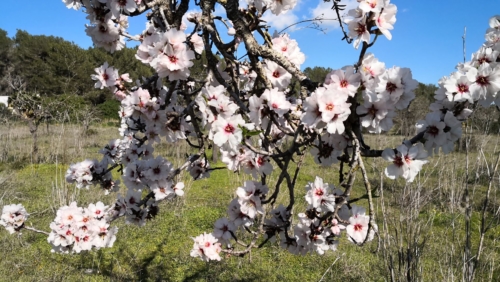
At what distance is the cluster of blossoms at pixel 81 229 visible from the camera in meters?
1.82

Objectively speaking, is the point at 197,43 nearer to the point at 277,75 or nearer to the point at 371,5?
the point at 277,75

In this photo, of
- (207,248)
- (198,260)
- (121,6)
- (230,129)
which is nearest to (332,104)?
(230,129)

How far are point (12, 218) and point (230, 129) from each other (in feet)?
6.64

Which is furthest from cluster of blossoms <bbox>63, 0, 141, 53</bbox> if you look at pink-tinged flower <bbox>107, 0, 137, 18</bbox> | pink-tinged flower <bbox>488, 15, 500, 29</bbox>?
pink-tinged flower <bbox>488, 15, 500, 29</bbox>

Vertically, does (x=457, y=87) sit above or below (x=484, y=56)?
below

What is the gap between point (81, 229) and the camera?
1.85m

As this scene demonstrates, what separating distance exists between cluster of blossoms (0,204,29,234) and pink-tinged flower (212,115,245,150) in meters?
1.97

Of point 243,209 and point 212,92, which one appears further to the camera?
point 243,209

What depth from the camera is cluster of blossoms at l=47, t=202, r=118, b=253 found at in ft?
5.98

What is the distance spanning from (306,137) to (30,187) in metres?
7.41

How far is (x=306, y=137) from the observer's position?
4.45ft

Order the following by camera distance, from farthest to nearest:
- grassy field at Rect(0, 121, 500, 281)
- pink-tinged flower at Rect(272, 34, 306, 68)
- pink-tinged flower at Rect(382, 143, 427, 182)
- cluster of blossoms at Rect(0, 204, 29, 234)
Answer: grassy field at Rect(0, 121, 500, 281)
cluster of blossoms at Rect(0, 204, 29, 234)
pink-tinged flower at Rect(272, 34, 306, 68)
pink-tinged flower at Rect(382, 143, 427, 182)

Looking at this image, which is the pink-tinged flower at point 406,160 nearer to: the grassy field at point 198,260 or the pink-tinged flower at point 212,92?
the pink-tinged flower at point 212,92

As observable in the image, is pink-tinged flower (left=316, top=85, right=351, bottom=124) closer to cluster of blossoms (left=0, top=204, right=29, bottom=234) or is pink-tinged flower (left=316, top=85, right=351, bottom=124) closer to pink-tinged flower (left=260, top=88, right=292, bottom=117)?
pink-tinged flower (left=260, top=88, right=292, bottom=117)
